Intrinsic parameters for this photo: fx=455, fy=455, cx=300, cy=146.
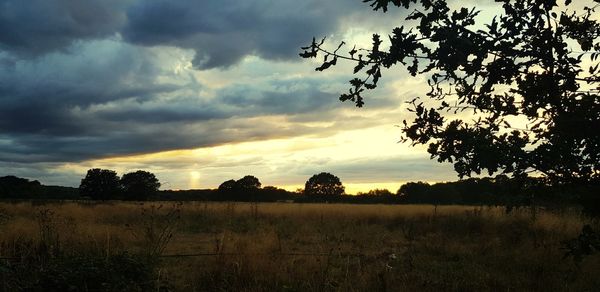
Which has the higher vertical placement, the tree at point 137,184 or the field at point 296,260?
the tree at point 137,184

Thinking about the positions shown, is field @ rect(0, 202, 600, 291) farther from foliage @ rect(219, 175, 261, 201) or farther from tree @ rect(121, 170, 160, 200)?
foliage @ rect(219, 175, 261, 201)

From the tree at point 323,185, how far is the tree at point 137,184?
3057 cm

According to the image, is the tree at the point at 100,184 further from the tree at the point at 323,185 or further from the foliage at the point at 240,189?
the tree at the point at 323,185

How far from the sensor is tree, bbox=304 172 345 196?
87250 mm

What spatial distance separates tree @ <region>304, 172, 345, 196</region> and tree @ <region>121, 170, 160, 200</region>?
100 feet

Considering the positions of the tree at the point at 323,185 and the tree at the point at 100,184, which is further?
the tree at the point at 323,185

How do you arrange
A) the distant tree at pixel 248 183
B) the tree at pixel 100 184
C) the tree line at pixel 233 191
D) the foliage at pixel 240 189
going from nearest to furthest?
the tree line at pixel 233 191 → the tree at pixel 100 184 → the foliage at pixel 240 189 → the distant tree at pixel 248 183

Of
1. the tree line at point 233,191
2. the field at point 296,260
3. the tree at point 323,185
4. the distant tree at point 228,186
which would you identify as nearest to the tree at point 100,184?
the tree line at point 233,191

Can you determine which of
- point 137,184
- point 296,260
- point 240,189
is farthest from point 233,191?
point 296,260

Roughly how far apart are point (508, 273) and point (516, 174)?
4503mm

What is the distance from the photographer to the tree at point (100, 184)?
2595 inches

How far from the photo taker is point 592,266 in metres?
7.74

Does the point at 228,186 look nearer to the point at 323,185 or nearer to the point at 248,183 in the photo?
the point at 248,183

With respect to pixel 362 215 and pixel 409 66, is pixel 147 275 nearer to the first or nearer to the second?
pixel 409 66
